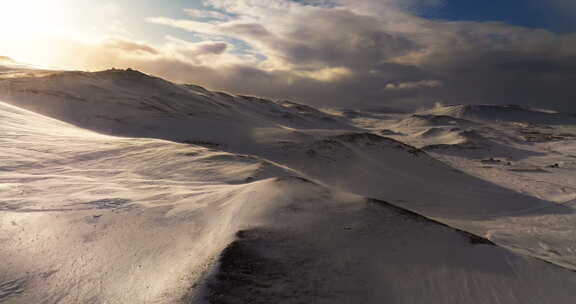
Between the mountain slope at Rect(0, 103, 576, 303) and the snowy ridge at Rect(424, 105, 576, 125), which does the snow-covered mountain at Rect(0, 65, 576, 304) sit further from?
the snowy ridge at Rect(424, 105, 576, 125)

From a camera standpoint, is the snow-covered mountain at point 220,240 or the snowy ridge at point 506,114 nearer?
the snow-covered mountain at point 220,240

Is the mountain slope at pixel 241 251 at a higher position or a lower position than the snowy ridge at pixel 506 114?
lower

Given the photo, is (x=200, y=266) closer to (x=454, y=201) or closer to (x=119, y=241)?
(x=119, y=241)

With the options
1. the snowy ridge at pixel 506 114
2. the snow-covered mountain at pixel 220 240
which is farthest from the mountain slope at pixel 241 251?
the snowy ridge at pixel 506 114

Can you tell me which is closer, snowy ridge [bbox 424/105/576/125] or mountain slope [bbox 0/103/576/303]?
mountain slope [bbox 0/103/576/303]

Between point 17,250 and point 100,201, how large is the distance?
4.78 feet

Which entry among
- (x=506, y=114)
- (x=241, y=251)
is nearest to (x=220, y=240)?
(x=241, y=251)

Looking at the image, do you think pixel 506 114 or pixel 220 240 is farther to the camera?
pixel 506 114

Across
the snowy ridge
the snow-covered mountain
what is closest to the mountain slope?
the snow-covered mountain

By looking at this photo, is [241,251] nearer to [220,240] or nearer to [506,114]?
[220,240]

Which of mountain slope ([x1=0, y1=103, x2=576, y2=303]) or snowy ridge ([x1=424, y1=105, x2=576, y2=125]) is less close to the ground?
snowy ridge ([x1=424, y1=105, x2=576, y2=125])

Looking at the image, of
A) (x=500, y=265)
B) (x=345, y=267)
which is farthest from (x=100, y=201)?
(x=500, y=265)

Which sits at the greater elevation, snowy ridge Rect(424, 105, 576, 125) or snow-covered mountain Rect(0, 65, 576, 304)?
snowy ridge Rect(424, 105, 576, 125)

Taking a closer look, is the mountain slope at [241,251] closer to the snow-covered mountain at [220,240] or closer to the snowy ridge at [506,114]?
the snow-covered mountain at [220,240]
